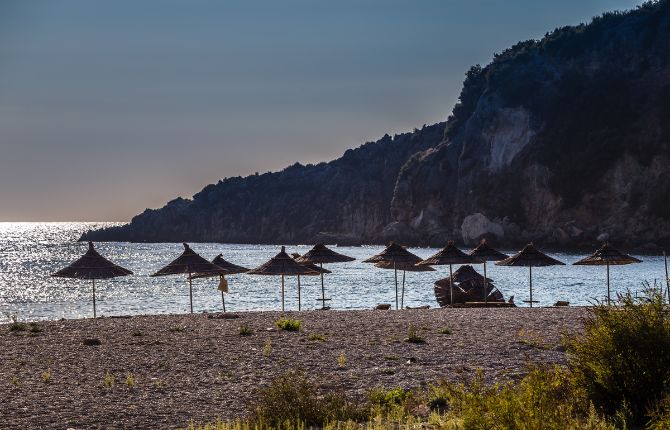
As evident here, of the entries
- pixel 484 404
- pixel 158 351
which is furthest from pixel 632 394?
pixel 158 351

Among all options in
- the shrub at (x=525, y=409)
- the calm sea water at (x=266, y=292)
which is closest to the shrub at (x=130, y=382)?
the shrub at (x=525, y=409)

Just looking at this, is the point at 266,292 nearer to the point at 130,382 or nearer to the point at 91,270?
the point at 91,270

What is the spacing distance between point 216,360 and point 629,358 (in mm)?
10140

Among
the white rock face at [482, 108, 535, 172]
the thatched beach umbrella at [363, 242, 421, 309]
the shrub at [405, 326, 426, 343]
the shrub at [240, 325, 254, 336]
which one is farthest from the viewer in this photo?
the white rock face at [482, 108, 535, 172]

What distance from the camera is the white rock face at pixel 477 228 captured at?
135125mm

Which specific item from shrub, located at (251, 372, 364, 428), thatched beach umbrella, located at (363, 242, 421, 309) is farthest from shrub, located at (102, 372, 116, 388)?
thatched beach umbrella, located at (363, 242, 421, 309)

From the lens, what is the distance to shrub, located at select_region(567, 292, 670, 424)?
431 inches

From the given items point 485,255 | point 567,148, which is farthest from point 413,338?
point 567,148

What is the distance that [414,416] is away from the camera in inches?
475

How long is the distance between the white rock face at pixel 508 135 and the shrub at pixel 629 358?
127314 mm

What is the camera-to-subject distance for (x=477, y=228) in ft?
454

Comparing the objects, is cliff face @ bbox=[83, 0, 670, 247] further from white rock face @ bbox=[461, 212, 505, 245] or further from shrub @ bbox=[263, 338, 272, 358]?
shrub @ bbox=[263, 338, 272, 358]

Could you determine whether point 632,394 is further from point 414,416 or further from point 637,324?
point 414,416

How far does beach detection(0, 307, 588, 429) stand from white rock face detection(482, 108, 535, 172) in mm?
110727
